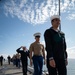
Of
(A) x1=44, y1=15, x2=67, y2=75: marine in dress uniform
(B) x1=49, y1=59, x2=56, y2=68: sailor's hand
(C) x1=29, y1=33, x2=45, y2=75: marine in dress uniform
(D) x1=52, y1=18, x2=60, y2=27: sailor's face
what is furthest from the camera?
(C) x1=29, y1=33, x2=45, y2=75: marine in dress uniform

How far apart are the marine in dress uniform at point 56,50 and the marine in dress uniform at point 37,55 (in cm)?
392

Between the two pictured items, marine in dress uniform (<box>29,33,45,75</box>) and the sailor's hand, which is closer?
the sailor's hand

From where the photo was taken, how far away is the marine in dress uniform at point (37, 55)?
32.9 ft

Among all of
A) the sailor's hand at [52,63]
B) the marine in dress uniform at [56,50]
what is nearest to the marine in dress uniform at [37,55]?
the marine in dress uniform at [56,50]

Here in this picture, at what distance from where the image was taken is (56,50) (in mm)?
6070

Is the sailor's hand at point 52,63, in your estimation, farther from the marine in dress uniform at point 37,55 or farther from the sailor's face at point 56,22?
the marine in dress uniform at point 37,55

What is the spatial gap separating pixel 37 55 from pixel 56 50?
435cm

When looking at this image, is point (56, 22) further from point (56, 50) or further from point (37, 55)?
point (37, 55)

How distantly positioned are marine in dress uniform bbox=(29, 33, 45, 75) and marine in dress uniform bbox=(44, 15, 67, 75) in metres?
3.92

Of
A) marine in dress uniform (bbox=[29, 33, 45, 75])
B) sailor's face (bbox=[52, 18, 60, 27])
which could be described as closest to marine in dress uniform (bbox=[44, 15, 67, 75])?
sailor's face (bbox=[52, 18, 60, 27])

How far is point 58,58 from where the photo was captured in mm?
6012

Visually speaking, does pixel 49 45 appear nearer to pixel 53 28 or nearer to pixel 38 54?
pixel 53 28

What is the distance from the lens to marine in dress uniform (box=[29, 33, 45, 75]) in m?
10.0

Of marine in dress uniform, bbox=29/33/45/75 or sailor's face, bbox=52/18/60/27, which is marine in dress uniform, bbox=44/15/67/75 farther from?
marine in dress uniform, bbox=29/33/45/75
